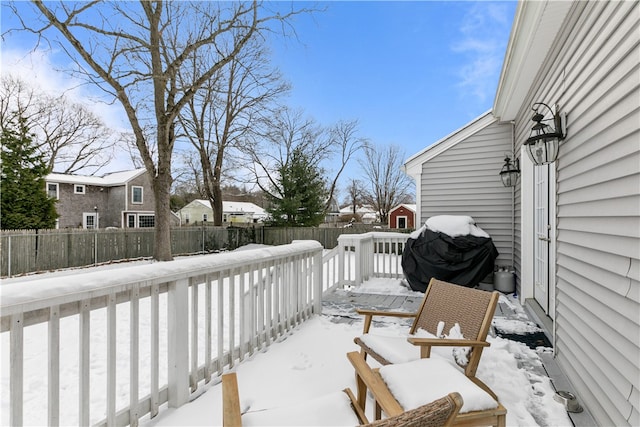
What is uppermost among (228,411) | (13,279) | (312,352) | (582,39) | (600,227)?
(582,39)

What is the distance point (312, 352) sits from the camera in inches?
114

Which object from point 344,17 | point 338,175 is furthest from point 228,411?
point 338,175

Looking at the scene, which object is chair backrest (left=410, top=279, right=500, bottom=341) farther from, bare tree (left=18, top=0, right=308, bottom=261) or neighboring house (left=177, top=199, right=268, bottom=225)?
neighboring house (left=177, top=199, right=268, bottom=225)

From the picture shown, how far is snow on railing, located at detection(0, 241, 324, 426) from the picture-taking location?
1394 millimetres

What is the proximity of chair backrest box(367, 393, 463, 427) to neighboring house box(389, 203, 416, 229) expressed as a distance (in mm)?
25226

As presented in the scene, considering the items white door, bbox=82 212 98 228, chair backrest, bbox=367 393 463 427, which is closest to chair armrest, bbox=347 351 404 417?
chair backrest, bbox=367 393 463 427

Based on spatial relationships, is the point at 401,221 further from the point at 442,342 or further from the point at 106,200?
the point at 442,342

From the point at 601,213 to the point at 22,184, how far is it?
609 inches

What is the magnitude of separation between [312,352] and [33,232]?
1113 cm

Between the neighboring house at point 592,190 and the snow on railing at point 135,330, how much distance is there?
2330mm

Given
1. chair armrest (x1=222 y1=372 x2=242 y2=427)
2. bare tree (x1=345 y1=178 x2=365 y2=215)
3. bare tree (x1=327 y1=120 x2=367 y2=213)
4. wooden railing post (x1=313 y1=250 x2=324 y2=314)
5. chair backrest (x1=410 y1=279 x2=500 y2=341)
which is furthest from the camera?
bare tree (x1=345 y1=178 x2=365 y2=215)

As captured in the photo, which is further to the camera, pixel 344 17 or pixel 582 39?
pixel 344 17

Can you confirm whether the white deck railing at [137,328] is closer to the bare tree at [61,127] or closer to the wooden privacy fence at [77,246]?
the wooden privacy fence at [77,246]

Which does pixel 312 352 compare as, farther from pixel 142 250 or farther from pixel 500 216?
pixel 142 250
